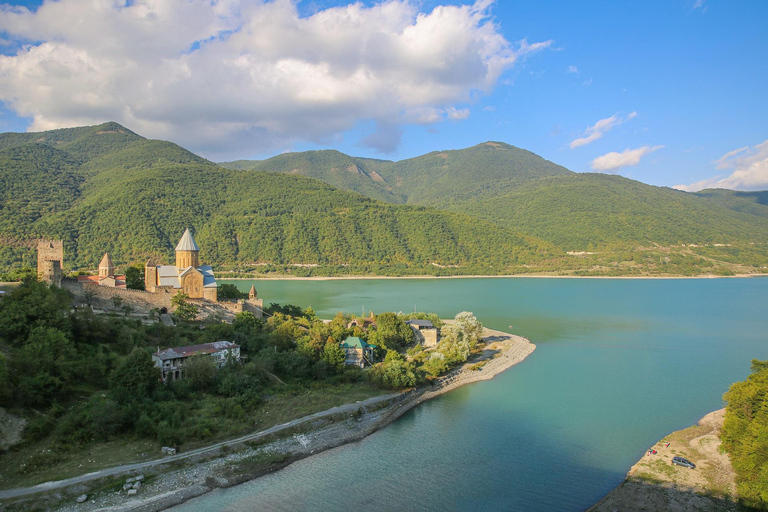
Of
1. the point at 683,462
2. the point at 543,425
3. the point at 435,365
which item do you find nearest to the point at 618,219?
the point at 435,365

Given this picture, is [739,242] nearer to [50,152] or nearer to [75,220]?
[75,220]

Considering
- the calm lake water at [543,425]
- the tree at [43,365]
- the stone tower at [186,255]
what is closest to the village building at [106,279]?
the stone tower at [186,255]

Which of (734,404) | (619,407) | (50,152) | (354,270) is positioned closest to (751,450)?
(734,404)

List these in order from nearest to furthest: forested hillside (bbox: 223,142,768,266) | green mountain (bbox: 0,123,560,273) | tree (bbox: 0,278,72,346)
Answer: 1. tree (bbox: 0,278,72,346)
2. green mountain (bbox: 0,123,560,273)
3. forested hillside (bbox: 223,142,768,266)

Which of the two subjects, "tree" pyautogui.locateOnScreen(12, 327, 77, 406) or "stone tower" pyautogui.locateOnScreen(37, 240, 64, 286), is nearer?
"tree" pyautogui.locateOnScreen(12, 327, 77, 406)

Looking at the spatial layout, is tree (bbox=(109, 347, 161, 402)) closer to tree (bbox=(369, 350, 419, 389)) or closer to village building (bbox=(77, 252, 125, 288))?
village building (bbox=(77, 252, 125, 288))

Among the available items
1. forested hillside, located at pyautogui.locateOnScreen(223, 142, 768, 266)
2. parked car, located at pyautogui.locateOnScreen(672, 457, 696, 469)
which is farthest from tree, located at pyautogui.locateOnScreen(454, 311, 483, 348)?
forested hillside, located at pyautogui.locateOnScreen(223, 142, 768, 266)

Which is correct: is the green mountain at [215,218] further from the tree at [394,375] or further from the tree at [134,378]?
the tree at [394,375]
